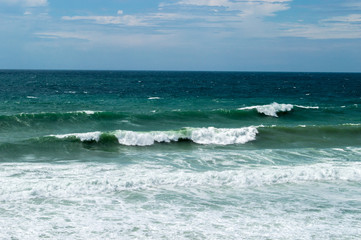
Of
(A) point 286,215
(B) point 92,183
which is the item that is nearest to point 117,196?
(B) point 92,183

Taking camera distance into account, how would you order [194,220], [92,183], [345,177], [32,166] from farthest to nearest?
1. [32,166]
2. [345,177]
3. [92,183]
4. [194,220]

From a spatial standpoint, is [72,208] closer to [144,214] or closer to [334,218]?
[144,214]

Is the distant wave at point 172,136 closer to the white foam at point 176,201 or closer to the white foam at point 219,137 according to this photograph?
the white foam at point 219,137

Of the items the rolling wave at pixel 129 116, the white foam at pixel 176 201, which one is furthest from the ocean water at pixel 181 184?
the rolling wave at pixel 129 116

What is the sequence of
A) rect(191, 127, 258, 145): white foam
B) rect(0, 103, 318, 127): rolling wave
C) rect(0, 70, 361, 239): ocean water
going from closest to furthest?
rect(0, 70, 361, 239): ocean water, rect(191, 127, 258, 145): white foam, rect(0, 103, 318, 127): rolling wave

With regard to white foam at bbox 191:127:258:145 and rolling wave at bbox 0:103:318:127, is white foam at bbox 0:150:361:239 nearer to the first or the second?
white foam at bbox 191:127:258:145

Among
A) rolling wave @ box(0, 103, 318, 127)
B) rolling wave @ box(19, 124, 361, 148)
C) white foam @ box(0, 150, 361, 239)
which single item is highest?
rolling wave @ box(0, 103, 318, 127)

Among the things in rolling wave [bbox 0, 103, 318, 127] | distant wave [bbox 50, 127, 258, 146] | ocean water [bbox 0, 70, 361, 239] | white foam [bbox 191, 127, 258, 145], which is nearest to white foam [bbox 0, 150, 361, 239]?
ocean water [bbox 0, 70, 361, 239]

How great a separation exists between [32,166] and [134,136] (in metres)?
5.94

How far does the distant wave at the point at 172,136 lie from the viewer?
61.8 ft

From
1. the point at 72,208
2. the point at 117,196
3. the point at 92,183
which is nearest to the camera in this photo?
the point at 72,208

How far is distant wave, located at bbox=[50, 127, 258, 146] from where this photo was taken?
1883cm

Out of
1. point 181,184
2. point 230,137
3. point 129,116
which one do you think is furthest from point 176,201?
point 129,116

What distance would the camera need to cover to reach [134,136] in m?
18.9
